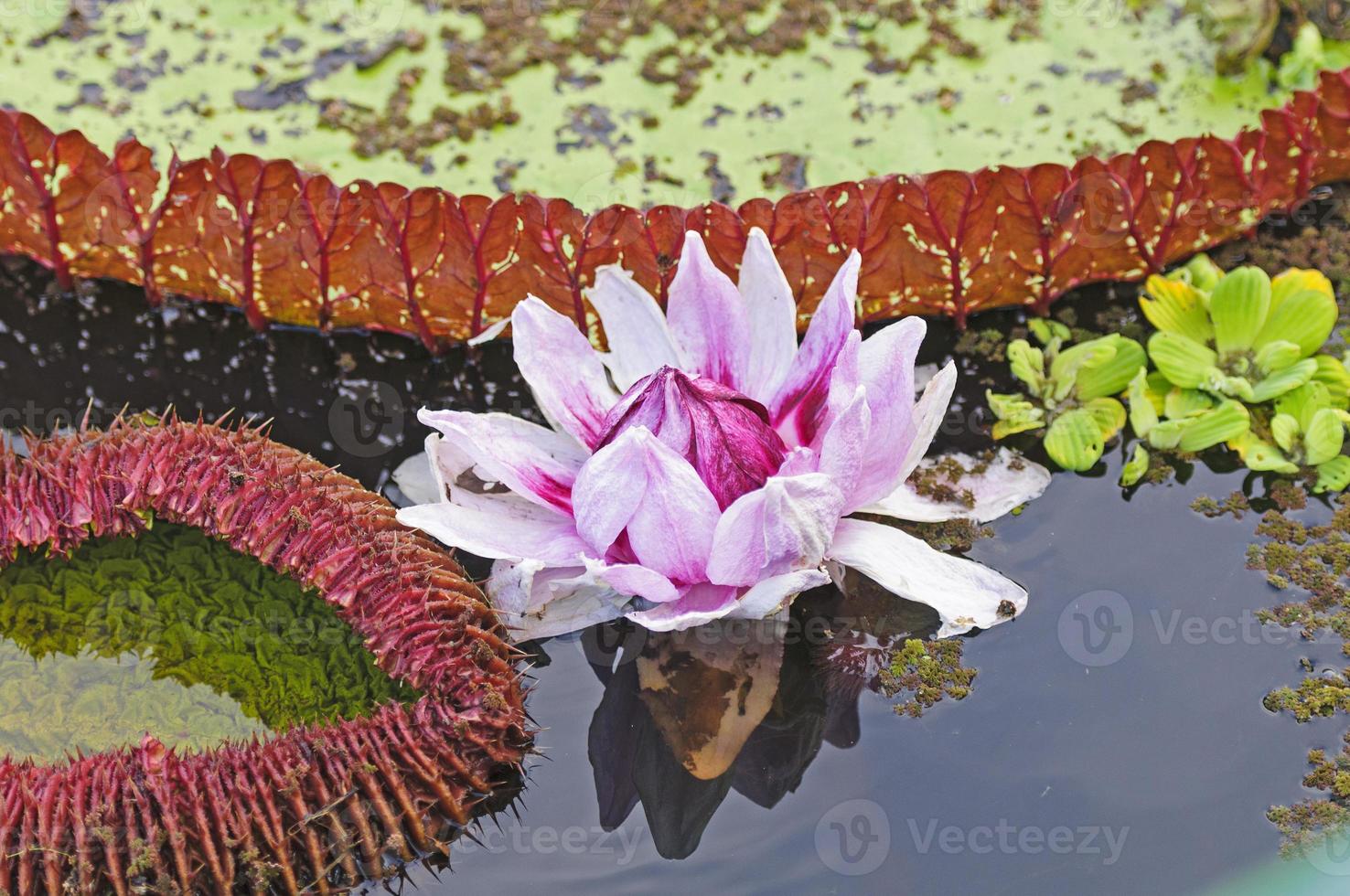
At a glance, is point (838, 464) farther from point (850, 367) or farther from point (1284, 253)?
point (1284, 253)

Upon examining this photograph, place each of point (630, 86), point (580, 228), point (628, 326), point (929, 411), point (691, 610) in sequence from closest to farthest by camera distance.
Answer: point (691, 610) → point (929, 411) → point (628, 326) → point (580, 228) → point (630, 86)

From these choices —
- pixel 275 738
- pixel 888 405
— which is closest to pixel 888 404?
pixel 888 405

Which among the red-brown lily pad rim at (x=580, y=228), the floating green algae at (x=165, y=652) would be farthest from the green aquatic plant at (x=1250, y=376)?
the floating green algae at (x=165, y=652)

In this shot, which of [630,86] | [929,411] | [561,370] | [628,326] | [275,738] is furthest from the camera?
[630,86]

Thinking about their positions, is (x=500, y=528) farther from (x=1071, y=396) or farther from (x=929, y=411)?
(x=1071, y=396)

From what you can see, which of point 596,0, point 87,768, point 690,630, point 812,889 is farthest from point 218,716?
point 596,0

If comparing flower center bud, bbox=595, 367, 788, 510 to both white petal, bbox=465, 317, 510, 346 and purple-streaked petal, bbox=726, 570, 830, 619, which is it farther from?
white petal, bbox=465, 317, 510, 346

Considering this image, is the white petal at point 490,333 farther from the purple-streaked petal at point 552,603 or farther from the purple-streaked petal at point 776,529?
the purple-streaked petal at point 776,529
